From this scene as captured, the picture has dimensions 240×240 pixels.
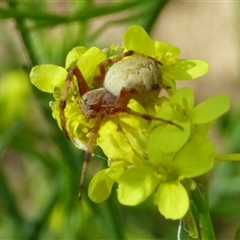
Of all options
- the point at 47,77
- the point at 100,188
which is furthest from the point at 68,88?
the point at 100,188

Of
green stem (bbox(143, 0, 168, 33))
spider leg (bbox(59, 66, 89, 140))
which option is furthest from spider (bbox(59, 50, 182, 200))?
green stem (bbox(143, 0, 168, 33))

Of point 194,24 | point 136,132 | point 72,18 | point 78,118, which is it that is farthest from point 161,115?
point 194,24

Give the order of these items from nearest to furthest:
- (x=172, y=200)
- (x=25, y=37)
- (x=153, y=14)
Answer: (x=172, y=200) → (x=25, y=37) → (x=153, y=14)

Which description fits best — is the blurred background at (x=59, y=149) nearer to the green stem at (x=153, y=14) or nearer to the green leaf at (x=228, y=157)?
the green stem at (x=153, y=14)

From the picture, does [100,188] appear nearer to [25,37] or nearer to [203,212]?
[203,212]

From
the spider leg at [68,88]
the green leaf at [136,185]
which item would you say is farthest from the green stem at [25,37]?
the green leaf at [136,185]
